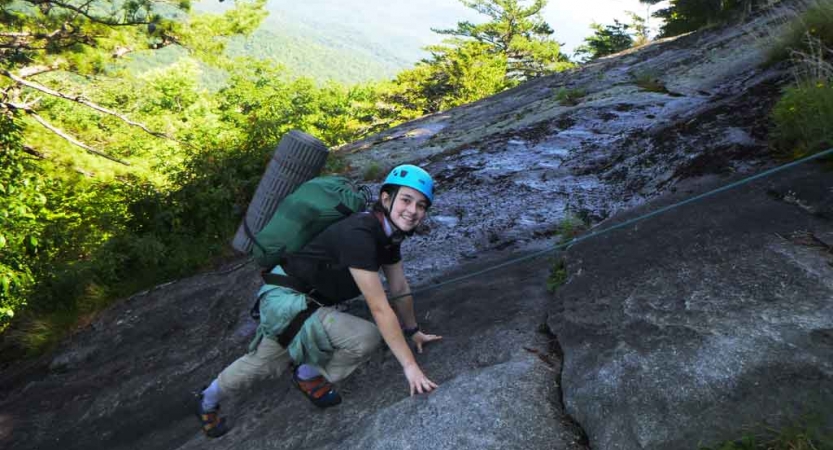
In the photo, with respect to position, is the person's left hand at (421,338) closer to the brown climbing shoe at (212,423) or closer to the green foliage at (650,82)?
the brown climbing shoe at (212,423)

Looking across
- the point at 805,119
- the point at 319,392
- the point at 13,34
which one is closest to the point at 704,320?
the point at 319,392

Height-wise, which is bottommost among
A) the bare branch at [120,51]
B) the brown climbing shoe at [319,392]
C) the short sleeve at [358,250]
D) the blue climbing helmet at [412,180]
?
the brown climbing shoe at [319,392]

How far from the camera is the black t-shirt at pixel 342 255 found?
131 inches

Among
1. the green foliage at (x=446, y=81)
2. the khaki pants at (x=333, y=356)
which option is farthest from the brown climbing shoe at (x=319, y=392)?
the green foliage at (x=446, y=81)

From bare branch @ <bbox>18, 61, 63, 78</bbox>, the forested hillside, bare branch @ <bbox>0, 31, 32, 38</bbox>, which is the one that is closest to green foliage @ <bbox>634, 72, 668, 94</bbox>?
the forested hillside

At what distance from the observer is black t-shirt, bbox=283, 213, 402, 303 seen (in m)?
3.34

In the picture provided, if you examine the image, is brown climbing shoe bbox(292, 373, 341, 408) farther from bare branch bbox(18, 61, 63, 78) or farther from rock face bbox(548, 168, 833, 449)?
bare branch bbox(18, 61, 63, 78)

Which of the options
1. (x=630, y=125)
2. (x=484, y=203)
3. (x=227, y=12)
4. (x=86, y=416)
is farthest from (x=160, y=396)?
(x=227, y=12)

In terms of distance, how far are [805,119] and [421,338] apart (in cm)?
394

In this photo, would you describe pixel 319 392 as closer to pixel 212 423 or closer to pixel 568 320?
pixel 212 423

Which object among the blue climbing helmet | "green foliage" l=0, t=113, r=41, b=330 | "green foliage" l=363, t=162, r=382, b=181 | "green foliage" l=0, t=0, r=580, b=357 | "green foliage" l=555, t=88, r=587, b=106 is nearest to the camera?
the blue climbing helmet

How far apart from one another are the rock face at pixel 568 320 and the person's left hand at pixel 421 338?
13 cm

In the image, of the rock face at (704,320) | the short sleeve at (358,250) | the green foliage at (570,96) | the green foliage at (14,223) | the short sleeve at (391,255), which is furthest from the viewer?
the green foliage at (570,96)

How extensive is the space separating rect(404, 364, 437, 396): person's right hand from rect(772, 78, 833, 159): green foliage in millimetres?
3831
